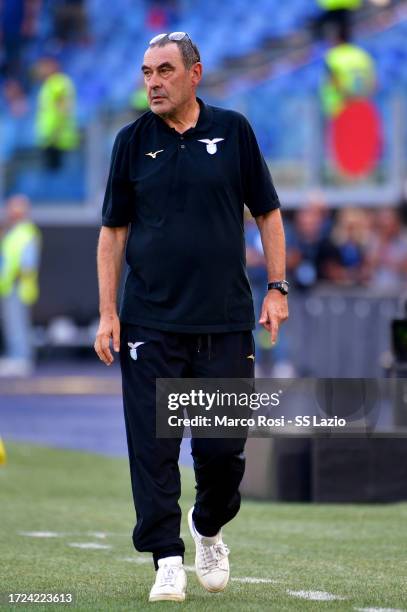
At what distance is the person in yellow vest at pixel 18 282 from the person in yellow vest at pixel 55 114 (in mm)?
2884

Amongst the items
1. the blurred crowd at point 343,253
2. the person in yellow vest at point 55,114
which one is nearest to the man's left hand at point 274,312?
the blurred crowd at point 343,253

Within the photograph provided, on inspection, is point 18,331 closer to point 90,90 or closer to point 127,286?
point 90,90

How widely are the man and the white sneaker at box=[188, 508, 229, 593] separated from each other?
0.24 metres

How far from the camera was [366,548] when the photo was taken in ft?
25.6

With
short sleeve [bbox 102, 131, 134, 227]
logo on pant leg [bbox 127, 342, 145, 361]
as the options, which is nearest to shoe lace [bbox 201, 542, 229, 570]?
logo on pant leg [bbox 127, 342, 145, 361]

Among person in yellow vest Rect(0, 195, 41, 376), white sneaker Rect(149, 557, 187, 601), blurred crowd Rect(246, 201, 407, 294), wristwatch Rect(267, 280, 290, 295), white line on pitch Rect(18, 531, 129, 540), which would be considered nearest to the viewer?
white sneaker Rect(149, 557, 187, 601)

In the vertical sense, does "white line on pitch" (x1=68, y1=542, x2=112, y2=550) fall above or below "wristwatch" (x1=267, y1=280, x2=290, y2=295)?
below

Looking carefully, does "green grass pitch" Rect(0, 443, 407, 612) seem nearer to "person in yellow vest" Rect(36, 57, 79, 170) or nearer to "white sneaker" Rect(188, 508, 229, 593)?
"white sneaker" Rect(188, 508, 229, 593)

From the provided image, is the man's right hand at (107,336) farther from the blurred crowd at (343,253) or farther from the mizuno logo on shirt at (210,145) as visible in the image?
the blurred crowd at (343,253)

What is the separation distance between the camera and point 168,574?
5973mm

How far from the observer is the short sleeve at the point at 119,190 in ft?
20.0

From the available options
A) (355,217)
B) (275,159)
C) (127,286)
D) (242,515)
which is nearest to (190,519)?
(127,286)

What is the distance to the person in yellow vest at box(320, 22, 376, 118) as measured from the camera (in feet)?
70.1

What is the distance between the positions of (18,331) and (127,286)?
1550 cm
